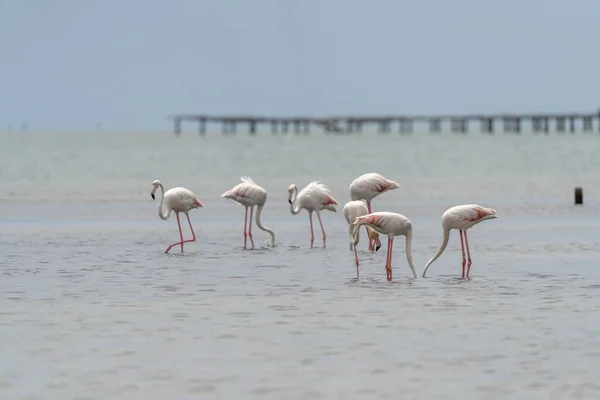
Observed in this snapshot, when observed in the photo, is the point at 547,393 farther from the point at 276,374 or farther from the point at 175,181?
the point at 175,181

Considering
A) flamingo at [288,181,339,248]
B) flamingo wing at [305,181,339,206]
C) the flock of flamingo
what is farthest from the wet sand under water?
flamingo wing at [305,181,339,206]

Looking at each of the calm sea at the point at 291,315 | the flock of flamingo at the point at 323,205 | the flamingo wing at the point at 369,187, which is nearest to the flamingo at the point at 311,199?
the flock of flamingo at the point at 323,205

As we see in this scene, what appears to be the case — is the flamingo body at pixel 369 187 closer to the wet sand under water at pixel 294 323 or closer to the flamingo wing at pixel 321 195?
the flamingo wing at pixel 321 195

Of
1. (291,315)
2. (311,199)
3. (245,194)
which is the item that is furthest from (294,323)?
(311,199)

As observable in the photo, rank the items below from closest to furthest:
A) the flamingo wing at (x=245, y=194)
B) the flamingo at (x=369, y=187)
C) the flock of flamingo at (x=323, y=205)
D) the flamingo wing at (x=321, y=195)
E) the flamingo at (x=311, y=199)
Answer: the flock of flamingo at (x=323, y=205) → the flamingo wing at (x=245, y=194) → the flamingo at (x=311, y=199) → the flamingo wing at (x=321, y=195) → the flamingo at (x=369, y=187)

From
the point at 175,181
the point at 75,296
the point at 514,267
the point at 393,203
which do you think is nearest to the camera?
the point at 75,296

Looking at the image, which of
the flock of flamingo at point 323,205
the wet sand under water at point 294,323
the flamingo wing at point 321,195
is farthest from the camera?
the flamingo wing at point 321,195

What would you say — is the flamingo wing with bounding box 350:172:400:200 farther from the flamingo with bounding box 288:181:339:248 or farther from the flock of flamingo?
the flamingo with bounding box 288:181:339:248

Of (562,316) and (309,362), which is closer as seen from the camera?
(309,362)

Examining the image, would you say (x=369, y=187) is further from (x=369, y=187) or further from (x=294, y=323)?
(x=294, y=323)

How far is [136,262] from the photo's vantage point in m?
19.2

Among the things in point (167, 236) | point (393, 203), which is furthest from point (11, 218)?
point (393, 203)

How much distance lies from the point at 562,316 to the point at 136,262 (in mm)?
7956

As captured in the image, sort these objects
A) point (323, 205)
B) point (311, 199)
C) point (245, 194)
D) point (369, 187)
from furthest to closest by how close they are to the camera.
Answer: point (369, 187), point (323, 205), point (311, 199), point (245, 194)
